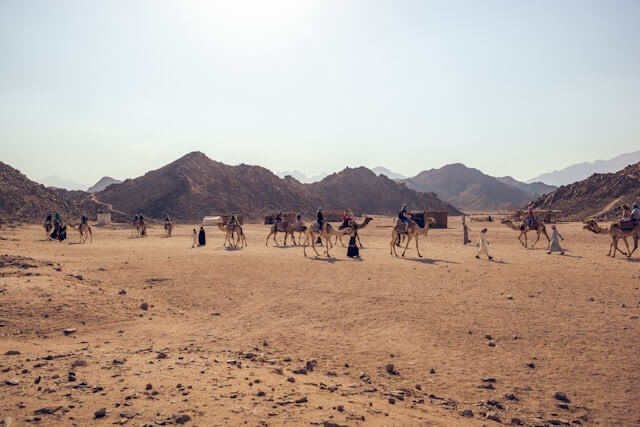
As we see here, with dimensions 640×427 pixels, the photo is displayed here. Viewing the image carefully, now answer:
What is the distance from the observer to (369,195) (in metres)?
112

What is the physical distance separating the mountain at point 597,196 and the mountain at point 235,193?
3698cm

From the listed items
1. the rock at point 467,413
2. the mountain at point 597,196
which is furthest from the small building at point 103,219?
the mountain at point 597,196

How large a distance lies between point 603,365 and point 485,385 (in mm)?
2512

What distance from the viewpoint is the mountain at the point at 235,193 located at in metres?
76.0

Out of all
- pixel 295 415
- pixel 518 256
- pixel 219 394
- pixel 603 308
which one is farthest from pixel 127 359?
pixel 518 256

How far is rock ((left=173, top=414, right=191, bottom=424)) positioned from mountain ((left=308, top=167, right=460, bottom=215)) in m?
96.9

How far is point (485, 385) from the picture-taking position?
725 centimetres

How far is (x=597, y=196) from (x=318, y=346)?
7172cm

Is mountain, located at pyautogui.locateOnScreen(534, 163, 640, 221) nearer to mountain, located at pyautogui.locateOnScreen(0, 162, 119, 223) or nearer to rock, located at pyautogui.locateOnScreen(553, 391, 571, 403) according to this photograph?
rock, located at pyautogui.locateOnScreen(553, 391, 571, 403)

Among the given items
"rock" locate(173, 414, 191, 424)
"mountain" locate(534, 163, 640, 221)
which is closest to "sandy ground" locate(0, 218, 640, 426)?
"rock" locate(173, 414, 191, 424)

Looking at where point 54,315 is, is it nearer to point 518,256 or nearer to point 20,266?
Answer: point 20,266

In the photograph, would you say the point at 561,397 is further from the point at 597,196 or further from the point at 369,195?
the point at 369,195

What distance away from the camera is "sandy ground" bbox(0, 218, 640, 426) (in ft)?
19.8

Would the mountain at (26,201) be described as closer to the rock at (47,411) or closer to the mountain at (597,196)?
the rock at (47,411)
